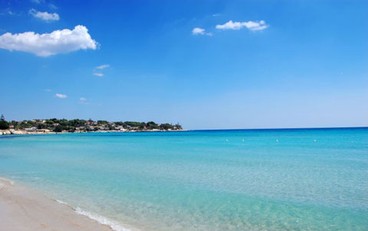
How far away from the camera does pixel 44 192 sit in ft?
46.4

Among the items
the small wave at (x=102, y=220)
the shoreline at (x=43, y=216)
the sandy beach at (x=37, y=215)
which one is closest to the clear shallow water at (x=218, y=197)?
the small wave at (x=102, y=220)

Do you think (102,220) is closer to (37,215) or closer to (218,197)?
(37,215)

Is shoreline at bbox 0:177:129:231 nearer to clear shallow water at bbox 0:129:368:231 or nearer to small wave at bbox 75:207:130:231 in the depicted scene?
small wave at bbox 75:207:130:231

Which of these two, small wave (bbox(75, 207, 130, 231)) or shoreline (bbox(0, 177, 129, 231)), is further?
small wave (bbox(75, 207, 130, 231))

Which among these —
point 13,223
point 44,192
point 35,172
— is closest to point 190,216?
point 13,223

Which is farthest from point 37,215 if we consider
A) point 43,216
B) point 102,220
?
point 102,220

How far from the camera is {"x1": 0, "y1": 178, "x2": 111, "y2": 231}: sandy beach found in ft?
28.1

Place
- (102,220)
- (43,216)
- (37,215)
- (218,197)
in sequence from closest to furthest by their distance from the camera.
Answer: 1. (102,220)
2. (43,216)
3. (37,215)
4. (218,197)

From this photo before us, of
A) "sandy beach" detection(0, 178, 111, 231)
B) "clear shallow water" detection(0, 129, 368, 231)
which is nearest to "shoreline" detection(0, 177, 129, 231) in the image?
"sandy beach" detection(0, 178, 111, 231)

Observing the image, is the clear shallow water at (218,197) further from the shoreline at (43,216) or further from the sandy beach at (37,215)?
the sandy beach at (37,215)

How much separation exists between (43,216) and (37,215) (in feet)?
0.84

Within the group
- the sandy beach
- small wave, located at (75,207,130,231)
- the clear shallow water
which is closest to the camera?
the sandy beach

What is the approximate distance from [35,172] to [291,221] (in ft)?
55.5

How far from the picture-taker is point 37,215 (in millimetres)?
9953
